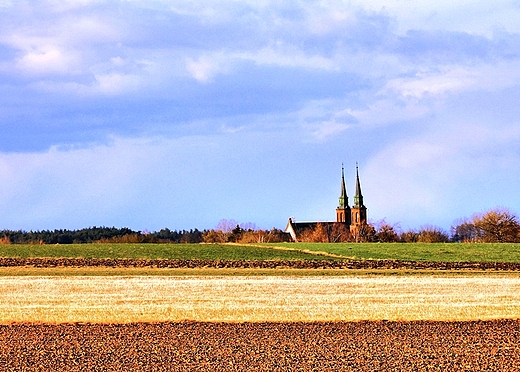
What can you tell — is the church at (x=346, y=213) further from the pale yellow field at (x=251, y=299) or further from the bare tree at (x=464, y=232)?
the pale yellow field at (x=251, y=299)

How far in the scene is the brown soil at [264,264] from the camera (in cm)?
5347

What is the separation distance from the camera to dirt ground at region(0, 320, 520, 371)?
16062 millimetres

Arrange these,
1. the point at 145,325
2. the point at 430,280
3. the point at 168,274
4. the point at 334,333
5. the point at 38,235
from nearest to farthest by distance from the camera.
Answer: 1. the point at 334,333
2. the point at 145,325
3. the point at 430,280
4. the point at 168,274
5. the point at 38,235

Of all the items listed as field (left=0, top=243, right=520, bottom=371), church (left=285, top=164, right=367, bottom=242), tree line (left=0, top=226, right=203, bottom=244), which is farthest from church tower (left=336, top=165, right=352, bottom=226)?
field (left=0, top=243, right=520, bottom=371)

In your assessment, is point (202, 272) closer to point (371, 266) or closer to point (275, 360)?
point (371, 266)

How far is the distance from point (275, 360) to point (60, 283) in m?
22.7

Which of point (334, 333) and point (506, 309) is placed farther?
point (506, 309)

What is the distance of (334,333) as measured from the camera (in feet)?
67.2

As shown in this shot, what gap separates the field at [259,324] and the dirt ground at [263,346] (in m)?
0.03

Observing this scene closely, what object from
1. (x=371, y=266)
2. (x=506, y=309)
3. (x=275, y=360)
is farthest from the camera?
(x=371, y=266)

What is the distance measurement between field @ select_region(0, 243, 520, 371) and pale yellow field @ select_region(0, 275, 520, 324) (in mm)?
44

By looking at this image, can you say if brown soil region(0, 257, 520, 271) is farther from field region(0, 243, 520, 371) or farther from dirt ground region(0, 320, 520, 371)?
dirt ground region(0, 320, 520, 371)

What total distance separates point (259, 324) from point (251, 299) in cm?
665

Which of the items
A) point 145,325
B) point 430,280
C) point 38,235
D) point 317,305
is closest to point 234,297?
point 317,305
